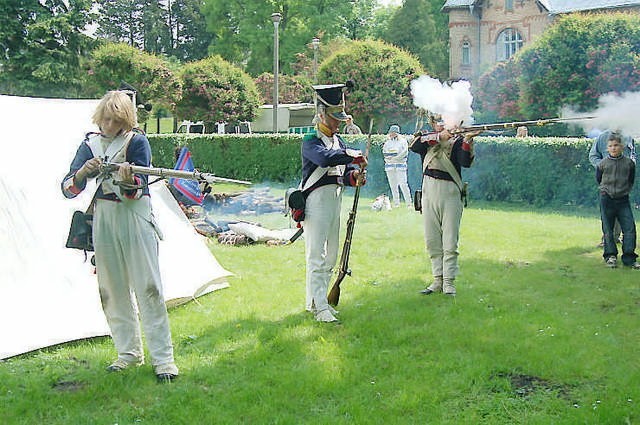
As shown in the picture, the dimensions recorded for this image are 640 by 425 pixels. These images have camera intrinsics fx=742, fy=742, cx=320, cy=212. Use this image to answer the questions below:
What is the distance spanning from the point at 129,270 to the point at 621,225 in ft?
22.1

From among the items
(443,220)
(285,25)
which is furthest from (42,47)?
(443,220)

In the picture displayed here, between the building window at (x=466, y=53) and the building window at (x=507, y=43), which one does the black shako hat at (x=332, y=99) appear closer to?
the building window at (x=507, y=43)

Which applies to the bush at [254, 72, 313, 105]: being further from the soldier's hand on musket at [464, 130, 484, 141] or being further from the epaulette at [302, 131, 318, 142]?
the epaulette at [302, 131, 318, 142]

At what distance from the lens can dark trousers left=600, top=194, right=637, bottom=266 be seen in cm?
948

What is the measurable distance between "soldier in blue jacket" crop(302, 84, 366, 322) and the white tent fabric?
63.7 inches

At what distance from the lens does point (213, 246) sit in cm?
1145

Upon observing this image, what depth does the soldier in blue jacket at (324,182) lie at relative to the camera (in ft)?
21.9

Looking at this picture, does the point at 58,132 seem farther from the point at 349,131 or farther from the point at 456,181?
the point at 349,131

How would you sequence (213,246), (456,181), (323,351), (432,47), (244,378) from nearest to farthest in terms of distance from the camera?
1. (244,378)
2. (323,351)
3. (456,181)
4. (213,246)
5. (432,47)

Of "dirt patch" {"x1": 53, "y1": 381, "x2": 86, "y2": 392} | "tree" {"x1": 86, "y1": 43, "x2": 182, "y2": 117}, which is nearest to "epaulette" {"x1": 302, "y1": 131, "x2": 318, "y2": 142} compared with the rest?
"dirt patch" {"x1": 53, "y1": 381, "x2": 86, "y2": 392}

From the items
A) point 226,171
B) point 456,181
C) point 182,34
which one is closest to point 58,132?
point 456,181

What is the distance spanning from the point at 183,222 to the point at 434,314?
9.84 feet

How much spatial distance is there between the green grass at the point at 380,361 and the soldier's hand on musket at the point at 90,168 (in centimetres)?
151

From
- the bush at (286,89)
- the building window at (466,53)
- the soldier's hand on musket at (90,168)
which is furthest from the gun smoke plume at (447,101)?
the building window at (466,53)
